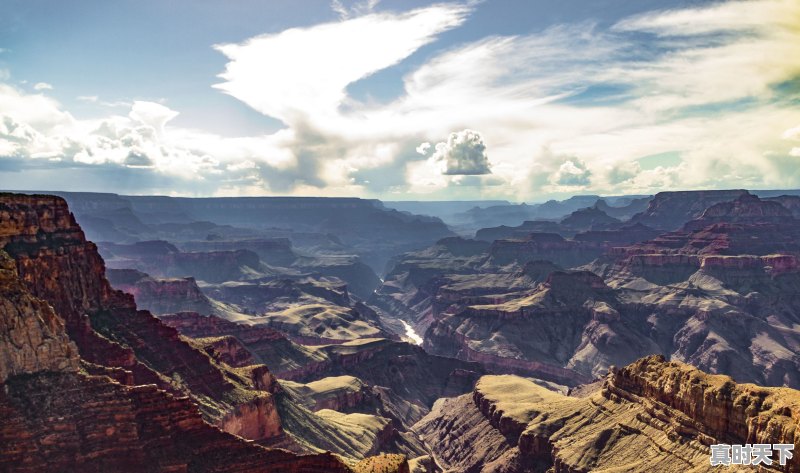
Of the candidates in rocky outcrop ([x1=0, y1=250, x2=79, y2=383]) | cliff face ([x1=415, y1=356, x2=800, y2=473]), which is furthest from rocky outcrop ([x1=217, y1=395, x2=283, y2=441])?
cliff face ([x1=415, y1=356, x2=800, y2=473])

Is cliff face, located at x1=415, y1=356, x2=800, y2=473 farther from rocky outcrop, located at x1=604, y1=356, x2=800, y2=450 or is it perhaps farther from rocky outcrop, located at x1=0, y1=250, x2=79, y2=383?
rocky outcrop, located at x1=0, y1=250, x2=79, y2=383

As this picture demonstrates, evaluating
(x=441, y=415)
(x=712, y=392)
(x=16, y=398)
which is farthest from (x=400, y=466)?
(x=441, y=415)

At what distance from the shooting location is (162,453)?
186ft

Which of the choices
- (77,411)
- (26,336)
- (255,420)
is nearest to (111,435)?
(77,411)

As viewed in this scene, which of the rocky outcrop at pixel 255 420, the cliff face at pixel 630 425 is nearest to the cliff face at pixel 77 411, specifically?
the rocky outcrop at pixel 255 420

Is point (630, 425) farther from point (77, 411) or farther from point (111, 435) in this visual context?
point (77, 411)

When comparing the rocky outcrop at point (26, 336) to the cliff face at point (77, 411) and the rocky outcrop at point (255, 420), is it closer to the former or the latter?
the cliff face at point (77, 411)

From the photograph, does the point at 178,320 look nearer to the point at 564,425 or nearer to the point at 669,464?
the point at 564,425

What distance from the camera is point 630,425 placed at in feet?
324

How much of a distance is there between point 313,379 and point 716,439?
127 meters

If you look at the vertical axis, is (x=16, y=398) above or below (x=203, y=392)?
above

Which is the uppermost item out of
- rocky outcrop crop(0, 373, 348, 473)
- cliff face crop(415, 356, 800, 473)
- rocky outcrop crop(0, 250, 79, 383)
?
rocky outcrop crop(0, 250, 79, 383)

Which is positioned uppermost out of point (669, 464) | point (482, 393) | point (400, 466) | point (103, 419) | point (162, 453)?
point (103, 419)

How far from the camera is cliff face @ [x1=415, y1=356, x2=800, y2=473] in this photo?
78.0 meters
